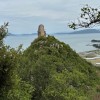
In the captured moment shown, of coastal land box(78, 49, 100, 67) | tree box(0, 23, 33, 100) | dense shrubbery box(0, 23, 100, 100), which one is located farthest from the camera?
coastal land box(78, 49, 100, 67)

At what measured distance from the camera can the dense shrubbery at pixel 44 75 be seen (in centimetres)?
842

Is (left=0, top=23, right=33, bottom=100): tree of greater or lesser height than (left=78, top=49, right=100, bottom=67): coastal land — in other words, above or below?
above

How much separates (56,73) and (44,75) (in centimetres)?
175

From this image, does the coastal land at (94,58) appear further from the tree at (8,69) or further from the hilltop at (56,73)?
the tree at (8,69)

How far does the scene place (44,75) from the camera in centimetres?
1276

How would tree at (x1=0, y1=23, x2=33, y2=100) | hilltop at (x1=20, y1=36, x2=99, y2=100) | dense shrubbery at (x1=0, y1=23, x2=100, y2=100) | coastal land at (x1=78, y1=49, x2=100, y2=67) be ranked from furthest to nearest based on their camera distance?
1. coastal land at (x1=78, y1=49, x2=100, y2=67)
2. hilltop at (x1=20, y1=36, x2=99, y2=100)
3. dense shrubbery at (x1=0, y1=23, x2=100, y2=100)
4. tree at (x1=0, y1=23, x2=33, y2=100)

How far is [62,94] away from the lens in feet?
40.6

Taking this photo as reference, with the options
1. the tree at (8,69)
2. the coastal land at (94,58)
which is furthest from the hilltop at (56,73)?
the coastal land at (94,58)

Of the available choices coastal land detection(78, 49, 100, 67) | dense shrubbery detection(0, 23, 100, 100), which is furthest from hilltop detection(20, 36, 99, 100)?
coastal land detection(78, 49, 100, 67)

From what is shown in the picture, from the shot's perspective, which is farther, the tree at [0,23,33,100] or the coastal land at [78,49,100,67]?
the coastal land at [78,49,100,67]

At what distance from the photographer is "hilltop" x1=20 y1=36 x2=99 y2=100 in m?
12.6

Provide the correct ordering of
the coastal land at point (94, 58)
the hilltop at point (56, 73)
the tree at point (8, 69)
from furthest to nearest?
the coastal land at point (94, 58) < the hilltop at point (56, 73) < the tree at point (8, 69)

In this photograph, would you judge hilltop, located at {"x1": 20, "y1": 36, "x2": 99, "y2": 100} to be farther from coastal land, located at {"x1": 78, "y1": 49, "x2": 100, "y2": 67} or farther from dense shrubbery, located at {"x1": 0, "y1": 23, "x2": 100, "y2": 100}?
coastal land, located at {"x1": 78, "y1": 49, "x2": 100, "y2": 67}

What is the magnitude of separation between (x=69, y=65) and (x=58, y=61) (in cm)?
53
